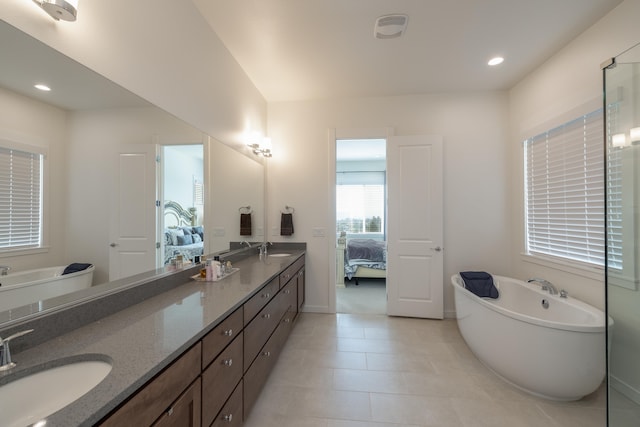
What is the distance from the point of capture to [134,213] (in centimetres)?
137

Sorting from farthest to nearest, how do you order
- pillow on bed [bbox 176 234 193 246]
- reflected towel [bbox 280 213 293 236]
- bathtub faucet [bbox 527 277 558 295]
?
reflected towel [bbox 280 213 293 236], bathtub faucet [bbox 527 277 558 295], pillow on bed [bbox 176 234 193 246]

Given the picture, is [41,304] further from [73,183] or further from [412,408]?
[412,408]

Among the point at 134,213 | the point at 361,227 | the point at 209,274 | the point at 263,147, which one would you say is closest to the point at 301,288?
the point at 209,274

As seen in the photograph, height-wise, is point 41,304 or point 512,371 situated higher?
point 41,304

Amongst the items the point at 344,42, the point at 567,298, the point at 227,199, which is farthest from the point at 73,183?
the point at 567,298

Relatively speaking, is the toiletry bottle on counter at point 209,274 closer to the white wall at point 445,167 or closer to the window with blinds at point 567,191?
the white wall at point 445,167

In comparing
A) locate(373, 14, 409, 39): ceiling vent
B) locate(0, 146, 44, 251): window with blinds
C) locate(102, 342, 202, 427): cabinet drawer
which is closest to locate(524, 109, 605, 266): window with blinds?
locate(373, 14, 409, 39): ceiling vent

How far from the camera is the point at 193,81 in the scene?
192 cm

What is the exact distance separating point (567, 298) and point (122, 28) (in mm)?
3632

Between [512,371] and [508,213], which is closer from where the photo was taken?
[512,371]

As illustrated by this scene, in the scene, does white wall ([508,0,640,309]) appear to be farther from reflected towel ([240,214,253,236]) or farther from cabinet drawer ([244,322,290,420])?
Result: reflected towel ([240,214,253,236])

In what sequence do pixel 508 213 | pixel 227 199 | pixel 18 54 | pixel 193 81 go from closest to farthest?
pixel 18 54
pixel 193 81
pixel 227 199
pixel 508 213

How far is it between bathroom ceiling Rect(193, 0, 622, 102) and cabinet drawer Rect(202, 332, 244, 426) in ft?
7.52

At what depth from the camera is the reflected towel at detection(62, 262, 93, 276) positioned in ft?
3.64
